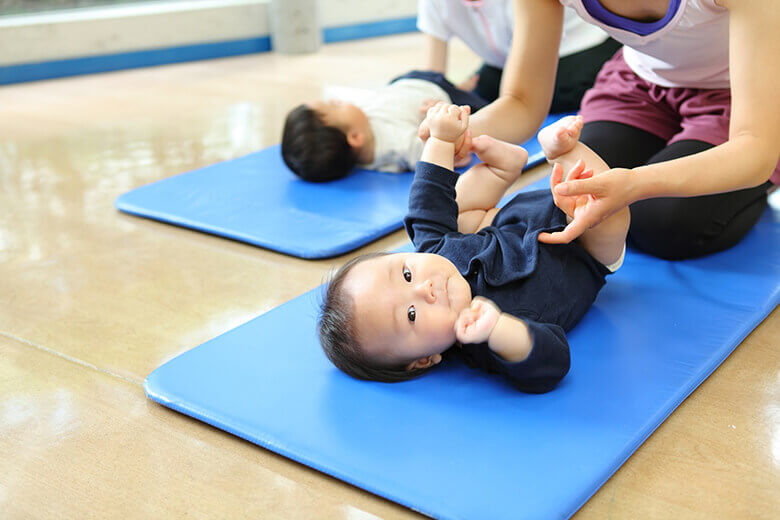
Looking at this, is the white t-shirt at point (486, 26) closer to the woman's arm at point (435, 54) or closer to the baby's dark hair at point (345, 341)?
the woman's arm at point (435, 54)

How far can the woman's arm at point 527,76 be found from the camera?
1.67 metres

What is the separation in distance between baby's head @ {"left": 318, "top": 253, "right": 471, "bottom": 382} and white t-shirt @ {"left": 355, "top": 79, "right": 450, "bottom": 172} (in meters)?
1.17

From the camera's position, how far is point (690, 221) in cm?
167

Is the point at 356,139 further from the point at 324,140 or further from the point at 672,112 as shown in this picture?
the point at 672,112

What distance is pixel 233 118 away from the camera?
3.37 m

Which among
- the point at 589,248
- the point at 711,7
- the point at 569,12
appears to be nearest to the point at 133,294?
the point at 589,248

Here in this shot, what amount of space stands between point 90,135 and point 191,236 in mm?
1371

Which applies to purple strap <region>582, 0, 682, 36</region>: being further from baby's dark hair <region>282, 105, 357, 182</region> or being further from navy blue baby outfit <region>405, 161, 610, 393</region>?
baby's dark hair <region>282, 105, 357, 182</region>

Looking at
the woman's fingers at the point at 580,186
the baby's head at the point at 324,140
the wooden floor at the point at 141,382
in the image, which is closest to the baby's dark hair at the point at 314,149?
the baby's head at the point at 324,140

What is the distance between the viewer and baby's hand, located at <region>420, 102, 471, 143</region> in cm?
146

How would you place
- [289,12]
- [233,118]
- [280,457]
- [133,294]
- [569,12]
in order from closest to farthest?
1. [280,457]
2. [133,294]
3. [569,12]
4. [233,118]
5. [289,12]

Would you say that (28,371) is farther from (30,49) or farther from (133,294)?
(30,49)

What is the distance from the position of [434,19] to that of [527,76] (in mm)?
1207

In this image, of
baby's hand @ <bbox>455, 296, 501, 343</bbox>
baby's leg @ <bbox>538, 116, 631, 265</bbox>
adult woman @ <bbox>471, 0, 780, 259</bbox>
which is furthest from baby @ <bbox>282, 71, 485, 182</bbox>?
baby's hand @ <bbox>455, 296, 501, 343</bbox>
